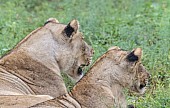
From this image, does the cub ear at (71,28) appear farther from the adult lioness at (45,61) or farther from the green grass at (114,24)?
the green grass at (114,24)

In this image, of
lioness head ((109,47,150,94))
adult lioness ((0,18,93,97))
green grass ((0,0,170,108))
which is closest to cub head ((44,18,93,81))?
adult lioness ((0,18,93,97))

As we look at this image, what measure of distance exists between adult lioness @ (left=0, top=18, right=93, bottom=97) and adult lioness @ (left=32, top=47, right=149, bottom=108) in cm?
80

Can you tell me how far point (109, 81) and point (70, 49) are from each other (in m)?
1.16

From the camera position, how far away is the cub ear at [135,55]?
21.8ft

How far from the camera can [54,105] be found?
20.4 ft

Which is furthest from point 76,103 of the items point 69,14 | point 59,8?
point 59,8

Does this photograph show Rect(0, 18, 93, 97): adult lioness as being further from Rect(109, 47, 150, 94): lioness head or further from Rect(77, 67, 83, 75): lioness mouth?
Rect(109, 47, 150, 94): lioness head

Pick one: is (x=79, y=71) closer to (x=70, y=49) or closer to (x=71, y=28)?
(x=70, y=49)

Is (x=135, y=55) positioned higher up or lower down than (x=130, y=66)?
higher up

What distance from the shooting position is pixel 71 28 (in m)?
7.58

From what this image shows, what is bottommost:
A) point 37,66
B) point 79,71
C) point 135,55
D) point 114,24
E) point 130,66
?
point 114,24

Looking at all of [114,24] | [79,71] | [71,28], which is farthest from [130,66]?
[114,24]

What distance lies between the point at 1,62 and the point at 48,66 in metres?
0.48

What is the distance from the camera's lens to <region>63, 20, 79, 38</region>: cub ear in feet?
24.8
